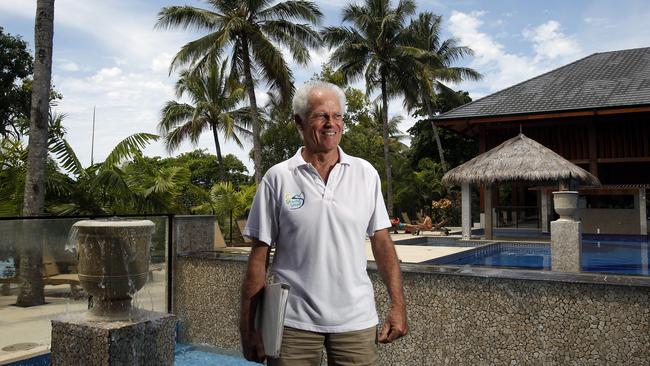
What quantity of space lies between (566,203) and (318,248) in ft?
21.2

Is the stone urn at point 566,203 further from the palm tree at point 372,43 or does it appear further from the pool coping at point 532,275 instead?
the palm tree at point 372,43

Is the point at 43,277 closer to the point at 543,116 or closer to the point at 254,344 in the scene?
the point at 254,344

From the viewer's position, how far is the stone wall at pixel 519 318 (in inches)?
152

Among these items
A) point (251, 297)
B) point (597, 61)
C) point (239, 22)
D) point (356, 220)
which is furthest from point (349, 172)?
point (597, 61)

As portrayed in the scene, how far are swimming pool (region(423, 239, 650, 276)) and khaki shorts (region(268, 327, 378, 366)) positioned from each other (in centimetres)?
847

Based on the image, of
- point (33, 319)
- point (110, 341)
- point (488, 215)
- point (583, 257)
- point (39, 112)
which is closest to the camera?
point (110, 341)

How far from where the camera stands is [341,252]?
6.62 ft

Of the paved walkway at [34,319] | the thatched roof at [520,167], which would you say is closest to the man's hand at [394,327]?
the paved walkway at [34,319]

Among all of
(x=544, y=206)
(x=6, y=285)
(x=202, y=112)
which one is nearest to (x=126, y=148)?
(x=6, y=285)

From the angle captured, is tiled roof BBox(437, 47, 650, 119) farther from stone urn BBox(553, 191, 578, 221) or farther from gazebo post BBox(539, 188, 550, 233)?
stone urn BBox(553, 191, 578, 221)

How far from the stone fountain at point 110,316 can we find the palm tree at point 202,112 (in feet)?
80.9

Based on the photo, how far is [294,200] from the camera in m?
2.02

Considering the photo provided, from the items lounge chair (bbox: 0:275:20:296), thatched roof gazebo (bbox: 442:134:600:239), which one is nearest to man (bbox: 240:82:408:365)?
lounge chair (bbox: 0:275:20:296)

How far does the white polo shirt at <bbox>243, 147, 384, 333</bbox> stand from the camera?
A: 1990 millimetres
